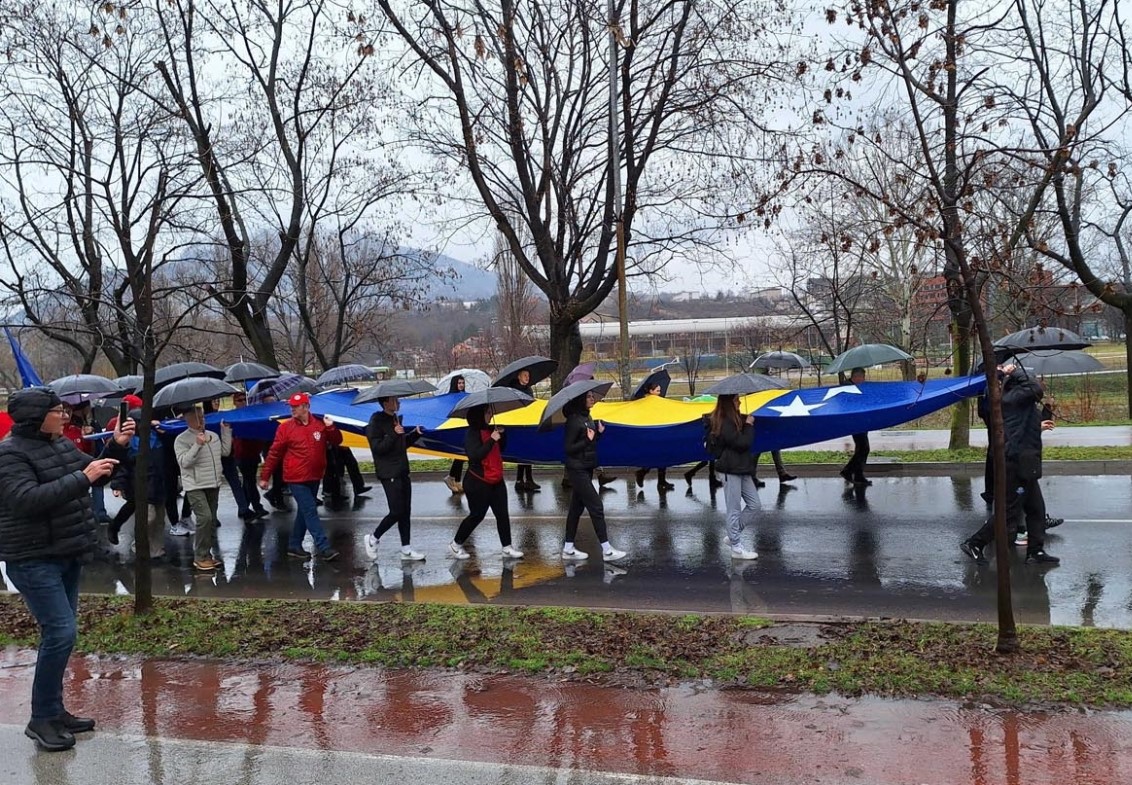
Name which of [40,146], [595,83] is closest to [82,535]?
[595,83]

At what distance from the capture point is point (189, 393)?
10594 millimetres

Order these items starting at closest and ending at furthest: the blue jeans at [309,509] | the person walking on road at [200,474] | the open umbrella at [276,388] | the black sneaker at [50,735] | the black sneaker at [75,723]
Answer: the black sneaker at [50,735], the black sneaker at [75,723], the blue jeans at [309,509], the person walking on road at [200,474], the open umbrella at [276,388]

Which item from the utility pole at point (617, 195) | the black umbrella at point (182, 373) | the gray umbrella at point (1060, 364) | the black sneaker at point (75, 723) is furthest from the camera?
the utility pole at point (617, 195)

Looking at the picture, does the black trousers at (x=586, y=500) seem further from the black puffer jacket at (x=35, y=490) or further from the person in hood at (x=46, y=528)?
the black puffer jacket at (x=35, y=490)

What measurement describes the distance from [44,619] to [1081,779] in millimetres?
5456

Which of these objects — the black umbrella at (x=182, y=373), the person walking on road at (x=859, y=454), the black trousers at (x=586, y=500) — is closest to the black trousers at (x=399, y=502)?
the black trousers at (x=586, y=500)

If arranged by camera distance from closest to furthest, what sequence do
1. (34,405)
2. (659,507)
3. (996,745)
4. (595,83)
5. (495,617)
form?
(996,745) → (34,405) → (495,617) → (659,507) → (595,83)

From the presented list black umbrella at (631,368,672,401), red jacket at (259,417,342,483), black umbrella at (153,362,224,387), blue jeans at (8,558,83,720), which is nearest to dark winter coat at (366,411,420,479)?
red jacket at (259,417,342,483)

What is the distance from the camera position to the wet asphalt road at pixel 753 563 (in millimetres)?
7668

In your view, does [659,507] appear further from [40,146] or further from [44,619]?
[40,146]

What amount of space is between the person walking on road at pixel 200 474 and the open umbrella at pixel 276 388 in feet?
11.1

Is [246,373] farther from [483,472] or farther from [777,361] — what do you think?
[777,361]

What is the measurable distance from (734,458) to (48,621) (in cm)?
614

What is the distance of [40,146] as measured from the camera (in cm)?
1633
